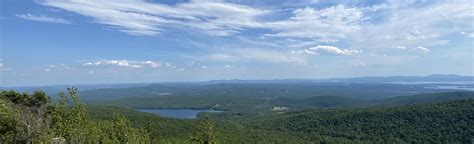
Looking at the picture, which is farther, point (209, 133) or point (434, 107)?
point (434, 107)

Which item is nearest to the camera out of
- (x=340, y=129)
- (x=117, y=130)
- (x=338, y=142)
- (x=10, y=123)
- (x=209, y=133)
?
(x=10, y=123)

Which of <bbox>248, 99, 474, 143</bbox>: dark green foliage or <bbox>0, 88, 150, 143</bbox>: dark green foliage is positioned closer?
<bbox>0, 88, 150, 143</bbox>: dark green foliage

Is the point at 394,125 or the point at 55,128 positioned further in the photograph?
the point at 394,125

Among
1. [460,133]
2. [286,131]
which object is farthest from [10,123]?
[286,131]

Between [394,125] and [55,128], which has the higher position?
[55,128]

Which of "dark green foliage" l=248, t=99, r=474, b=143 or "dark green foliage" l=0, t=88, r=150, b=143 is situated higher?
"dark green foliage" l=0, t=88, r=150, b=143

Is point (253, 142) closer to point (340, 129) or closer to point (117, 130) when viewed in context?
point (340, 129)

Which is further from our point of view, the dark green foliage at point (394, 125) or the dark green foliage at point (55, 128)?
the dark green foliage at point (394, 125)

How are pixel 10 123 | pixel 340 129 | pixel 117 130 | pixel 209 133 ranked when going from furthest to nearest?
1. pixel 340 129
2. pixel 209 133
3. pixel 117 130
4. pixel 10 123

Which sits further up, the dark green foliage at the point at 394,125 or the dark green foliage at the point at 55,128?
the dark green foliage at the point at 55,128

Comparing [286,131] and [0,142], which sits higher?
[0,142]

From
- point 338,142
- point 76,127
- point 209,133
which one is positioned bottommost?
point 338,142
